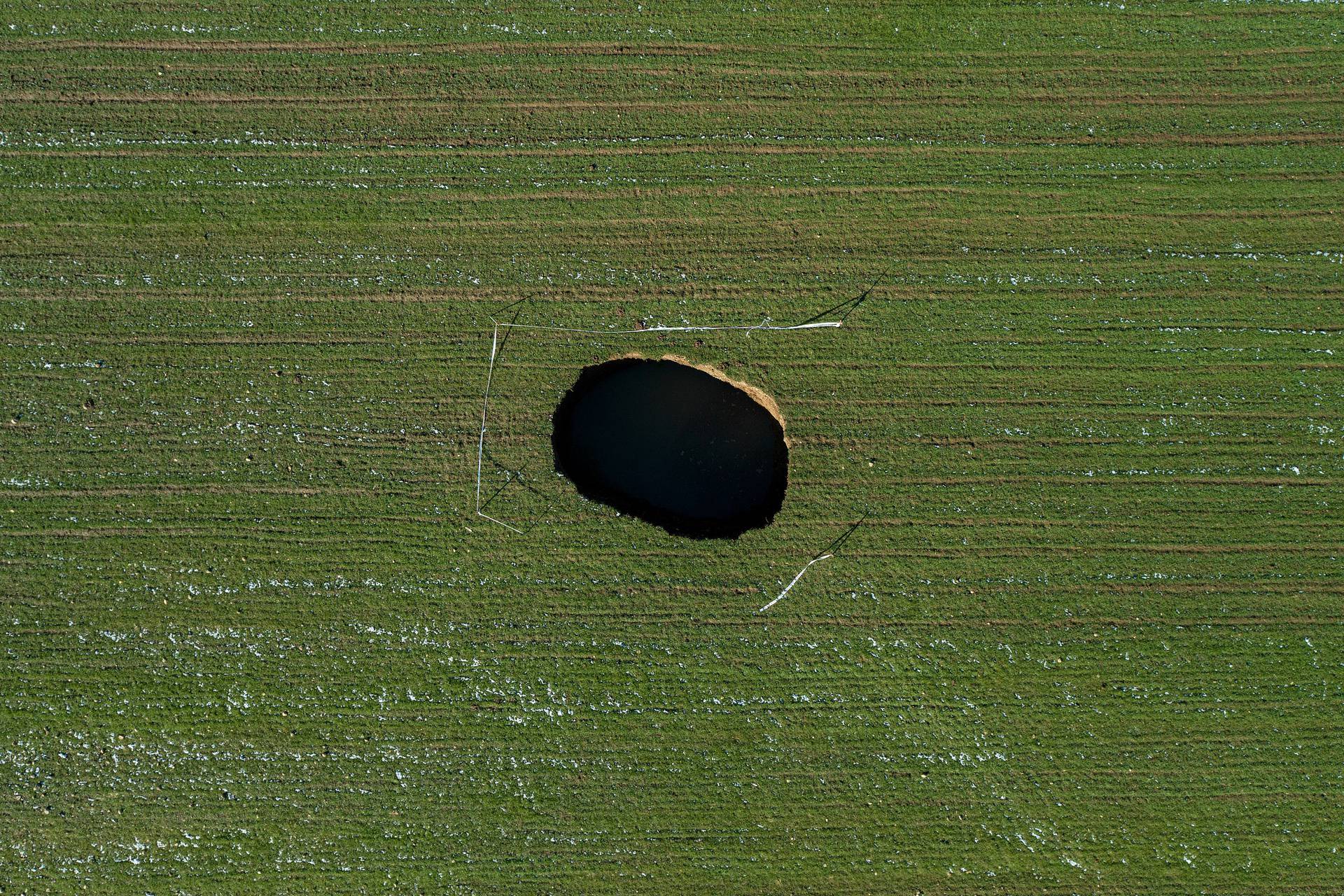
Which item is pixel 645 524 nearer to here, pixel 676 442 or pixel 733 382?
pixel 676 442

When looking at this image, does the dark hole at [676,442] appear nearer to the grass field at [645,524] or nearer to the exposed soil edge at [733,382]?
the exposed soil edge at [733,382]

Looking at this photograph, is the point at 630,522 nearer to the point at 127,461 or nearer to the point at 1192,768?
the point at 127,461

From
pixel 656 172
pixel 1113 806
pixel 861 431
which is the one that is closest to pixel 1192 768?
pixel 1113 806

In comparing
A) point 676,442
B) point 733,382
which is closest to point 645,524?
point 676,442

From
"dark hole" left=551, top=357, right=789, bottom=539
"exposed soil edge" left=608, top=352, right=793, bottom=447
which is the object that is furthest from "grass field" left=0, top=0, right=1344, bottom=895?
"dark hole" left=551, top=357, right=789, bottom=539

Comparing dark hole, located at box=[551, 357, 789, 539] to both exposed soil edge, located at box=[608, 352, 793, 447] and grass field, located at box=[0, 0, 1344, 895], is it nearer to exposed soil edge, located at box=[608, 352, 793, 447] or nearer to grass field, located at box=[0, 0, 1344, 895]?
exposed soil edge, located at box=[608, 352, 793, 447]

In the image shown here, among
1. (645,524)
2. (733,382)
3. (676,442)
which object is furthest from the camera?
(676,442)
